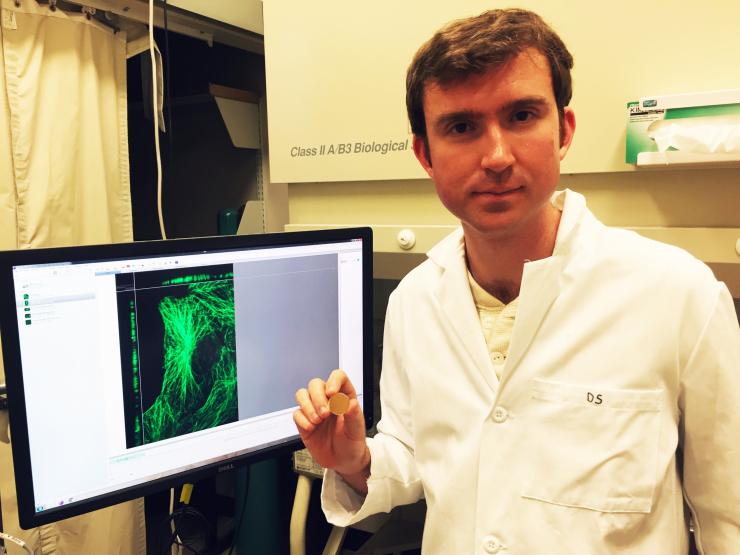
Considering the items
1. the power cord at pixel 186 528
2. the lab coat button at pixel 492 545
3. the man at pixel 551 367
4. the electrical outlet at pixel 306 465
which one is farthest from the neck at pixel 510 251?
the power cord at pixel 186 528

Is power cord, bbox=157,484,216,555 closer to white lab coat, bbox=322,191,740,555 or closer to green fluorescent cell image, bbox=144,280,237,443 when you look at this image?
green fluorescent cell image, bbox=144,280,237,443

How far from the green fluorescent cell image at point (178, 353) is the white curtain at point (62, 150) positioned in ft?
1.46

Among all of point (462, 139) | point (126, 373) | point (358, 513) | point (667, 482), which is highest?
point (462, 139)

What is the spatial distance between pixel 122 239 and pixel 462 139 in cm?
92

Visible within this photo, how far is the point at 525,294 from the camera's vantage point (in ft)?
2.81

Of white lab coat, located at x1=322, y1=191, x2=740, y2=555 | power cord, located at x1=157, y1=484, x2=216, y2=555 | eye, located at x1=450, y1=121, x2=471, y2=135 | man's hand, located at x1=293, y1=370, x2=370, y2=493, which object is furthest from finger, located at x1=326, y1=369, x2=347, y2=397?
power cord, located at x1=157, y1=484, x2=216, y2=555

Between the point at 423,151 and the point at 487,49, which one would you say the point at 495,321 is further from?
the point at 487,49

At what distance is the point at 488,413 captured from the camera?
858mm

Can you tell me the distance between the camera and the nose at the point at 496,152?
794mm

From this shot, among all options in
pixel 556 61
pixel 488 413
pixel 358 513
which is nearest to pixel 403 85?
pixel 556 61

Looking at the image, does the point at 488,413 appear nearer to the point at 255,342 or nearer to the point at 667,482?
the point at 667,482

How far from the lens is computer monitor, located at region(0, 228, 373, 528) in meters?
0.85

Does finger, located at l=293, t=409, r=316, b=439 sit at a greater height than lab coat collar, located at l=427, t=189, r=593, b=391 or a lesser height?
lesser

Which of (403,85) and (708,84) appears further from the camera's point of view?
(403,85)
